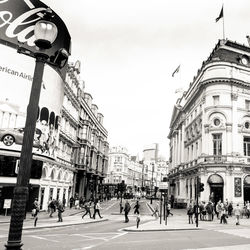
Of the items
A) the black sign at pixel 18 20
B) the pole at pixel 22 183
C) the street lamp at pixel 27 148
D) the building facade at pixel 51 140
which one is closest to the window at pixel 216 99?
the building facade at pixel 51 140

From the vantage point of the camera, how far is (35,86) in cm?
518

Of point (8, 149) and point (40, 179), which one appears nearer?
point (8, 149)

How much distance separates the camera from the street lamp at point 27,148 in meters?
4.58

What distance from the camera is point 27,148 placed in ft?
16.0

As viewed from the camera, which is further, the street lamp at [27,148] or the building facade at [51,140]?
the building facade at [51,140]

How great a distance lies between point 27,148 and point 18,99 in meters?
25.8

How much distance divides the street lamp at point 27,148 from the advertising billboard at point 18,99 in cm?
2460

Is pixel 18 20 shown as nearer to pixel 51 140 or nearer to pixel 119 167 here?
pixel 51 140

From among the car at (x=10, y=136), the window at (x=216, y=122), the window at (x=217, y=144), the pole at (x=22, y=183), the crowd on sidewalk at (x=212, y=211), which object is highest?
the window at (x=216, y=122)

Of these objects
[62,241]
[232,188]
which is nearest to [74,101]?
[232,188]

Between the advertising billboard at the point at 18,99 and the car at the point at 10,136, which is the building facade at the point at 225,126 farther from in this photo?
the car at the point at 10,136

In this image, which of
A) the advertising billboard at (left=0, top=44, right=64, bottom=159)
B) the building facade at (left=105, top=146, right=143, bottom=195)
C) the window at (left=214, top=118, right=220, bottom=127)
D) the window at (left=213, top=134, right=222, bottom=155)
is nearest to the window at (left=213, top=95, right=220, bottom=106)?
the window at (left=214, top=118, right=220, bottom=127)

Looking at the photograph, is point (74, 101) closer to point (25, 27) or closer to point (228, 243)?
point (25, 27)

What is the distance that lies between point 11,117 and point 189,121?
34075 millimetres
